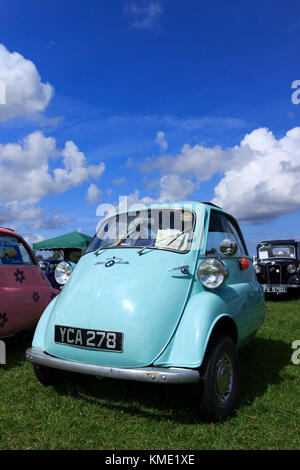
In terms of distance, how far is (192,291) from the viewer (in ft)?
10.5

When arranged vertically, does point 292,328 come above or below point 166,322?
below

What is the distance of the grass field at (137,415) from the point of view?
2.71 meters

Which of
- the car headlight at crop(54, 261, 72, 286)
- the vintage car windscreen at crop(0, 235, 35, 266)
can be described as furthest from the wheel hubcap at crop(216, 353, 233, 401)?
the vintage car windscreen at crop(0, 235, 35, 266)

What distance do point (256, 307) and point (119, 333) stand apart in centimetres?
201

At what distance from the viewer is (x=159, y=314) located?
2.92 meters

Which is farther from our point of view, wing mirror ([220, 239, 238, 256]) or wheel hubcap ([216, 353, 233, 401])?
wing mirror ([220, 239, 238, 256])

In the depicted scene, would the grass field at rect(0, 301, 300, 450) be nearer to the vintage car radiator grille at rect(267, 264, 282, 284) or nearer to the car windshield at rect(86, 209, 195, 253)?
the car windshield at rect(86, 209, 195, 253)

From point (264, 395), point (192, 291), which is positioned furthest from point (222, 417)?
point (192, 291)

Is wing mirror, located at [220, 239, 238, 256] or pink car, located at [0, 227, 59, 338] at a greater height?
wing mirror, located at [220, 239, 238, 256]

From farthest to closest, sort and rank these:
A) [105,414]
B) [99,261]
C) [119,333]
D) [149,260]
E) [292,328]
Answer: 1. [292,328]
2. [99,261]
3. [149,260]
4. [105,414]
5. [119,333]

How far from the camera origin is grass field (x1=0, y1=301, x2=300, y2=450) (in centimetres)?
271

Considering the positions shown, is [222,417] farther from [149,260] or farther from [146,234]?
[146,234]

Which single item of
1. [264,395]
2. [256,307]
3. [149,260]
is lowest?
[264,395]

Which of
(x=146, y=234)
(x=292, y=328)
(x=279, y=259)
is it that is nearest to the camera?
(x=146, y=234)
